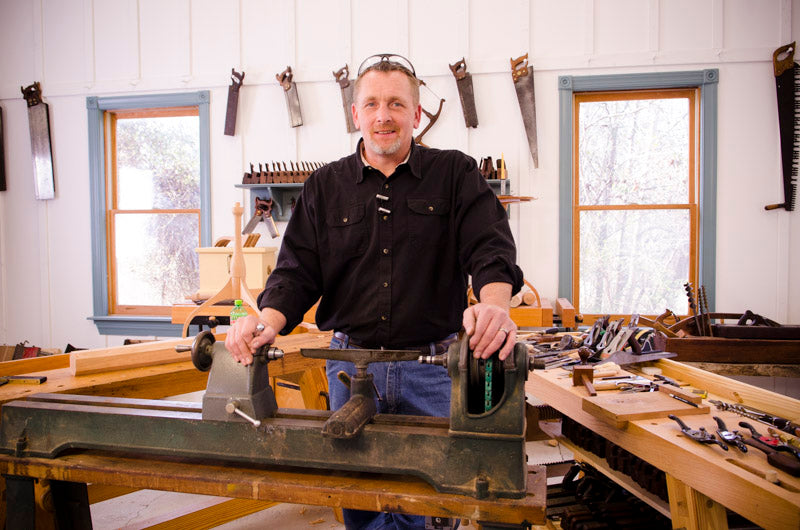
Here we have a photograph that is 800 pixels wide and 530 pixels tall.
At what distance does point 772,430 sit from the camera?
59.2 inches

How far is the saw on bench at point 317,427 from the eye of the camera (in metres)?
1.07

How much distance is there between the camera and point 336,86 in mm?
4574

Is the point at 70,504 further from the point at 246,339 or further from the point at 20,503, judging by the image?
the point at 246,339

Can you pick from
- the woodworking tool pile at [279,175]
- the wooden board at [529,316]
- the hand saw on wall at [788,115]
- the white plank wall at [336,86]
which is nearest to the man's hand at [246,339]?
the wooden board at [529,316]

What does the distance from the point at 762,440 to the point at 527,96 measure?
3.40 meters

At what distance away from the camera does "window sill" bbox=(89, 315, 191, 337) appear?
4781mm

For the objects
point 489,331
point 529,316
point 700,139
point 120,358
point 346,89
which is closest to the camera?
point 489,331

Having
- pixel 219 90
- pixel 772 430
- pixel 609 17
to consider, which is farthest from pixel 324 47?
pixel 772 430

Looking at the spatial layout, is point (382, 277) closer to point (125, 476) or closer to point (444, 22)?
point (125, 476)

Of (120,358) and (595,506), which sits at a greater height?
(120,358)

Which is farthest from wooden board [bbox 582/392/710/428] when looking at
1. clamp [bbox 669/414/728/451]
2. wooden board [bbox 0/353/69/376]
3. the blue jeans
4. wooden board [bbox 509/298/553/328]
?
wooden board [bbox 0/353/69/376]

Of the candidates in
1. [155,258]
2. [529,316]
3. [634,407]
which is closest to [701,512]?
[634,407]

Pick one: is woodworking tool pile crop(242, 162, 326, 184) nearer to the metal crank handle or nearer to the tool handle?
the metal crank handle

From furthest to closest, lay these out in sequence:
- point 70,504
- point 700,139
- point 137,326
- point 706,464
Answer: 1. point 137,326
2. point 700,139
3. point 70,504
4. point 706,464
